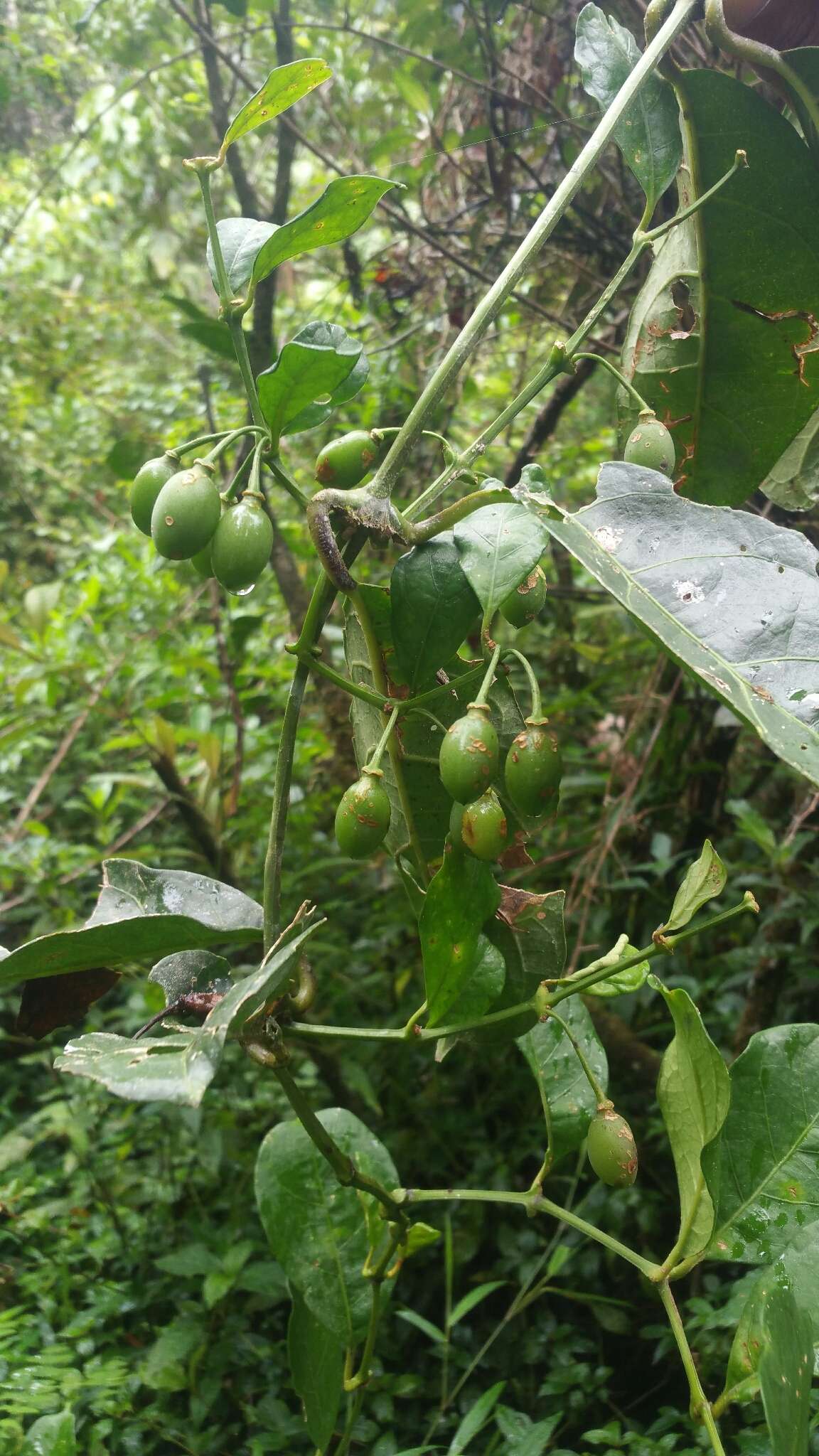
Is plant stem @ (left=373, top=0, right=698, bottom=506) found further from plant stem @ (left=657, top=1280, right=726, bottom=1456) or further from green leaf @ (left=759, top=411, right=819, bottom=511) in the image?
plant stem @ (left=657, top=1280, right=726, bottom=1456)

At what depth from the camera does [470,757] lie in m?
0.49

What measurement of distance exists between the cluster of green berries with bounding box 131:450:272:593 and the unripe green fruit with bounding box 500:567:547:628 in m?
0.13

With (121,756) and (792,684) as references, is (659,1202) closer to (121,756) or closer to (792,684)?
(792,684)

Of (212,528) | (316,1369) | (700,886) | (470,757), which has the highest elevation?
(212,528)

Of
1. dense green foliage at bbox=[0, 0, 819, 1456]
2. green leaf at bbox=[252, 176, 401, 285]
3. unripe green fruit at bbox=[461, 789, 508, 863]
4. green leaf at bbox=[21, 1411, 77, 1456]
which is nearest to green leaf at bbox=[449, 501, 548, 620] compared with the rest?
dense green foliage at bbox=[0, 0, 819, 1456]

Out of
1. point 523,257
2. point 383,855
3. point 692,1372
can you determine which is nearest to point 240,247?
point 523,257

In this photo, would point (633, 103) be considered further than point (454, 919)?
Yes

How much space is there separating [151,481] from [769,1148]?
56 centimetres

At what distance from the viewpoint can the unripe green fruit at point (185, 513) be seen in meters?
0.54

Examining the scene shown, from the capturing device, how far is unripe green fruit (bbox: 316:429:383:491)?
59 cm

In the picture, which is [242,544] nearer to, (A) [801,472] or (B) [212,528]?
(B) [212,528]

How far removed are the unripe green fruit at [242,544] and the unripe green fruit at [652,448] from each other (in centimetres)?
24

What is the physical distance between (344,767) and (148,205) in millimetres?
2223

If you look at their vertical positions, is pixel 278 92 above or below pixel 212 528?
above
